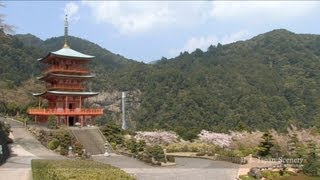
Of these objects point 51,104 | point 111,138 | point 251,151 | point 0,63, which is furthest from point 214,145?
point 0,63

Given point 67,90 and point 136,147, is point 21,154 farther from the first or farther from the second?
point 67,90

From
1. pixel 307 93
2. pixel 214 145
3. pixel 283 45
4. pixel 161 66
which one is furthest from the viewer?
pixel 283 45

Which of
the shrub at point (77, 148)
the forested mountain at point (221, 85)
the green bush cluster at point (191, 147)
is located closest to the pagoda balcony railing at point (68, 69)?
the green bush cluster at point (191, 147)

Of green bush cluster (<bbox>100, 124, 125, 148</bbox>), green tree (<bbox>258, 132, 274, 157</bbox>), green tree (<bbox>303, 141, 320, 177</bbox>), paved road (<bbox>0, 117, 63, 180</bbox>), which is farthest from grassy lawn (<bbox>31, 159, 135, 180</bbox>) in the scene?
green bush cluster (<bbox>100, 124, 125, 148</bbox>)

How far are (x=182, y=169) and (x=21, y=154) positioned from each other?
41.6 ft

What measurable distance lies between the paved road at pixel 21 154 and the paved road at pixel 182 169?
15.6 feet

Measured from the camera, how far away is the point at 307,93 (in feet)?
356

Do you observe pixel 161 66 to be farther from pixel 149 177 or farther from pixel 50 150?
pixel 149 177

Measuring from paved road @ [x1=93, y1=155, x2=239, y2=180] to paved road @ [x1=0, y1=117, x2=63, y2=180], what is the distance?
476 cm

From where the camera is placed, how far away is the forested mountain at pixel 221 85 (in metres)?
95.9

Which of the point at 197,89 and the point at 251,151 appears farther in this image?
the point at 197,89

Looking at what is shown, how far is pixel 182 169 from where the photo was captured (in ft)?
104

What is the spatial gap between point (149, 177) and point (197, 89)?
7749cm

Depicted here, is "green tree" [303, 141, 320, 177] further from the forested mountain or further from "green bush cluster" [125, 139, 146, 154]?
the forested mountain
